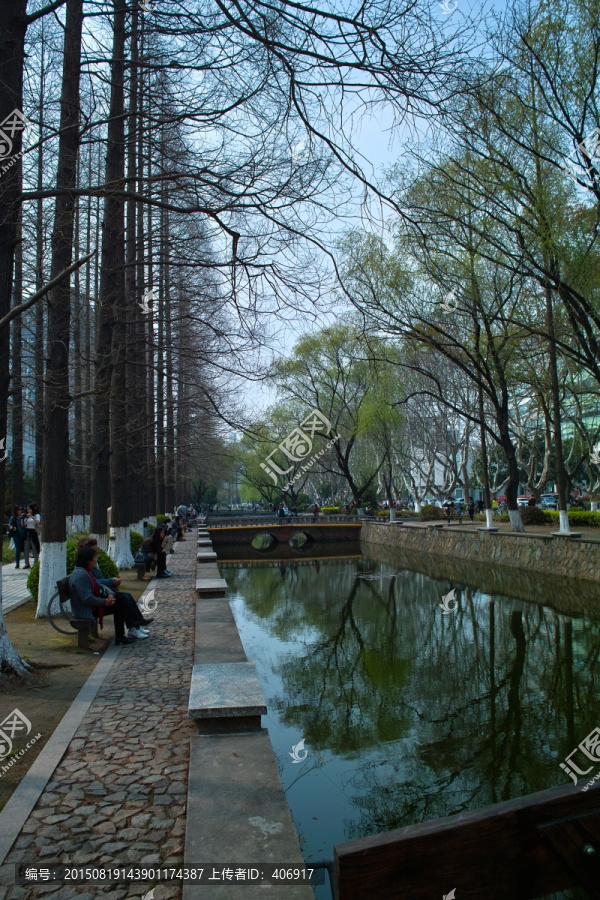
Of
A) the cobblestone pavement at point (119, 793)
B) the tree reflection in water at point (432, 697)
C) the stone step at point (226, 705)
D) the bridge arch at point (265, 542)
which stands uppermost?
the stone step at point (226, 705)

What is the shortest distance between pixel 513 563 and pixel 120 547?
12.0 m

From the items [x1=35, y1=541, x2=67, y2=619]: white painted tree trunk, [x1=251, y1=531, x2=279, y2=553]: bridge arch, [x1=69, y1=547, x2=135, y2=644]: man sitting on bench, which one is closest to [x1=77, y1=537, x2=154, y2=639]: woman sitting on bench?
[x1=69, y1=547, x2=135, y2=644]: man sitting on bench

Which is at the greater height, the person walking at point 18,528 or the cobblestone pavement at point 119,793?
the person walking at point 18,528

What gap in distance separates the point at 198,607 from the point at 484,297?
45.3 feet

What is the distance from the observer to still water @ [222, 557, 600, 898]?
5.99m

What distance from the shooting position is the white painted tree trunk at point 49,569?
922 centimetres

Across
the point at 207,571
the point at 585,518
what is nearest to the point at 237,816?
the point at 207,571

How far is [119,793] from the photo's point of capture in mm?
3990

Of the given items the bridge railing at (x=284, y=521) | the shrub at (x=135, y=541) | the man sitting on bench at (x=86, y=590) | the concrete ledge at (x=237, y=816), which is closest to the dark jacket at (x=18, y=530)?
the shrub at (x=135, y=541)

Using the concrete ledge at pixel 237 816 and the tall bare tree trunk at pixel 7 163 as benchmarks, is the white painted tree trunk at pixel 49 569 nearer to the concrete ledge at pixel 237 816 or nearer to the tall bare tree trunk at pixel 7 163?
the tall bare tree trunk at pixel 7 163

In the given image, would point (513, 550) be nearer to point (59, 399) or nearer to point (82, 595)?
point (59, 399)

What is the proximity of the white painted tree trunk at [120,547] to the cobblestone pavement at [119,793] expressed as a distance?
8.70 meters

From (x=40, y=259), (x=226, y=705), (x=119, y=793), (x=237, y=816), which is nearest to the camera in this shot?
(x=237, y=816)

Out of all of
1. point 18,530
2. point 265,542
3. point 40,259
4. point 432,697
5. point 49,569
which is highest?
point 40,259
